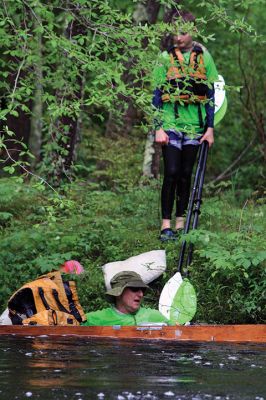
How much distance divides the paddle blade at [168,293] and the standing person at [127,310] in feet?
1.32

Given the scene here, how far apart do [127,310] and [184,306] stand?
665 mm

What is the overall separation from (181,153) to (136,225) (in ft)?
4.67

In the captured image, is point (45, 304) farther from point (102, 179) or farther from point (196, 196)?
point (102, 179)

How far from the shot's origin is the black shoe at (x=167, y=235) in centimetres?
1186

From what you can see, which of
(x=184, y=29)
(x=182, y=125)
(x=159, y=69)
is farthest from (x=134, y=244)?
(x=184, y=29)

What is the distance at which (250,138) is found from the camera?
65.0 feet

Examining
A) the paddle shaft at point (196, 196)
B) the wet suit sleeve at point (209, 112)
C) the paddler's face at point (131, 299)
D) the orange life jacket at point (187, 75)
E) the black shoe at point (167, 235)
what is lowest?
the paddler's face at point (131, 299)

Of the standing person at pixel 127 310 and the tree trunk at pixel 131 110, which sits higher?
the tree trunk at pixel 131 110

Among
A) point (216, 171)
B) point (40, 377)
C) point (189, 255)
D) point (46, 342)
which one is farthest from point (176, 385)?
point (216, 171)

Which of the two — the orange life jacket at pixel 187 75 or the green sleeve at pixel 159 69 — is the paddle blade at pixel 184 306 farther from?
the green sleeve at pixel 159 69

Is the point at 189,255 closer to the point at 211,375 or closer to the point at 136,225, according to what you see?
the point at 136,225

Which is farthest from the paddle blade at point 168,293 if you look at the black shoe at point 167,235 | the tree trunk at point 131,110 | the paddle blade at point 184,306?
the tree trunk at point 131,110

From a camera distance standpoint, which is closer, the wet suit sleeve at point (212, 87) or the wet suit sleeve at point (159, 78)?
the wet suit sleeve at point (159, 78)

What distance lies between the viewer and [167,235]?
39.1ft
